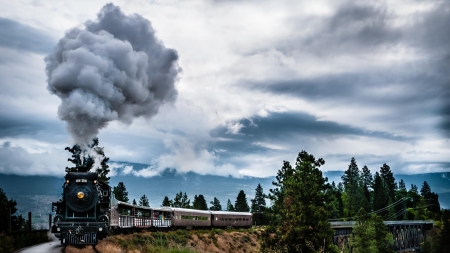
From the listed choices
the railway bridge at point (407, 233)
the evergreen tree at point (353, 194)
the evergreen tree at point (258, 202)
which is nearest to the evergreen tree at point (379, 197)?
the evergreen tree at point (353, 194)

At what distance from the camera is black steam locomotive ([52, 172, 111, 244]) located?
1151 inches

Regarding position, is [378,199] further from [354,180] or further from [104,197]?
[104,197]

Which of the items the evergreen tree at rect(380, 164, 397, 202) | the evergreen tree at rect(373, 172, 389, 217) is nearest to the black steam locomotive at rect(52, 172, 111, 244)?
the evergreen tree at rect(373, 172, 389, 217)

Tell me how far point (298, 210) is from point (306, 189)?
2.81m

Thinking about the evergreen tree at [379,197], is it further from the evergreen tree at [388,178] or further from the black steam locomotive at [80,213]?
the black steam locomotive at [80,213]

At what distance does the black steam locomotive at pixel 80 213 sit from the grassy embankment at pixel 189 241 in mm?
908

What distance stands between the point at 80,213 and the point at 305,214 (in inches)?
1001

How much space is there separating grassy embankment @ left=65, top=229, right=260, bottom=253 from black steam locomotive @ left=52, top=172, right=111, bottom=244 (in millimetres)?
908

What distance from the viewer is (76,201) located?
2941cm

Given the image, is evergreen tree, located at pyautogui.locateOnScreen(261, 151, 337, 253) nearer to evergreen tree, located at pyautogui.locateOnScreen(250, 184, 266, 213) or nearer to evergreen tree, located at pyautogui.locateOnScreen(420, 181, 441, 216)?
evergreen tree, located at pyautogui.locateOnScreen(250, 184, 266, 213)

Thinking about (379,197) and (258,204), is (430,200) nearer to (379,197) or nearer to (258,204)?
(379,197)

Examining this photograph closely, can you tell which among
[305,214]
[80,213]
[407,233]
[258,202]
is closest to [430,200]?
[407,233]

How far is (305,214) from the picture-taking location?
4716cm

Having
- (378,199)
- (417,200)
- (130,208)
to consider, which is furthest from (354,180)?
(130,208)
